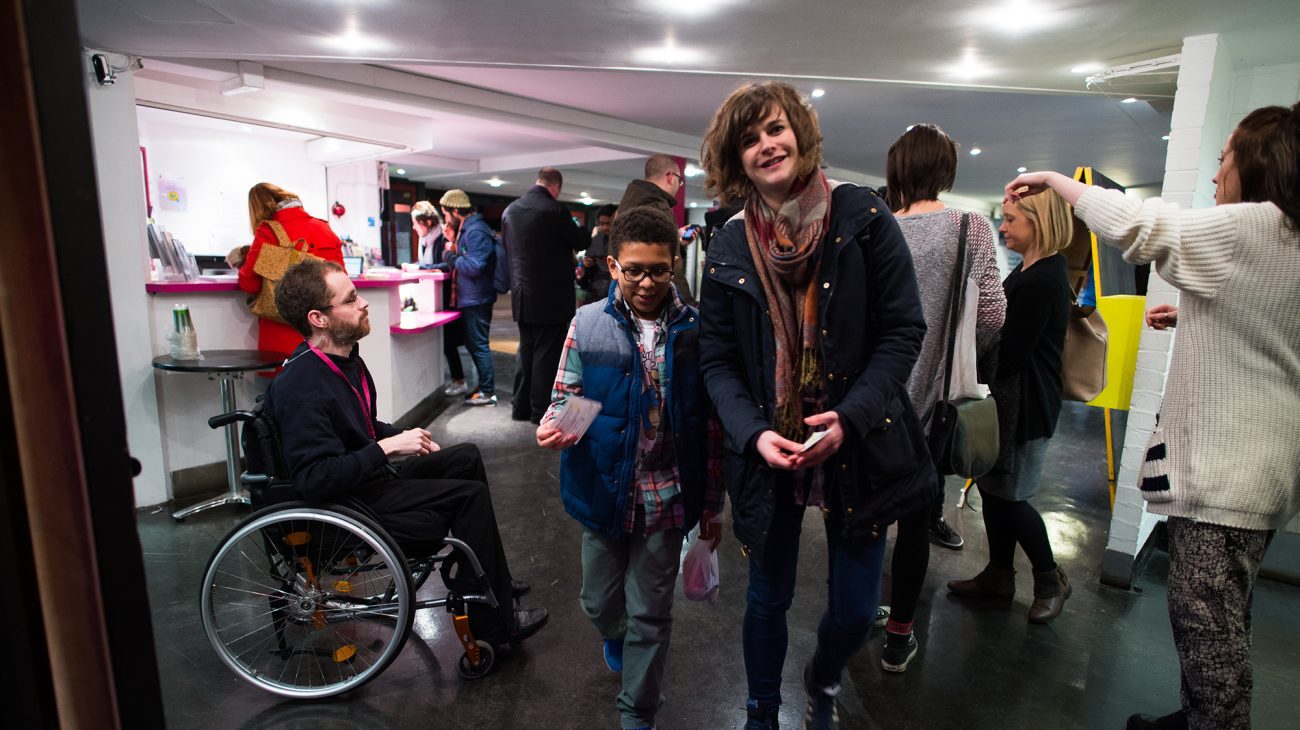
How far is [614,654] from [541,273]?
10.5 feet

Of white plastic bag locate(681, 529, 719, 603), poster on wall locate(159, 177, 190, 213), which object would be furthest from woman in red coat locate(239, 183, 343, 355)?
poster on wall locate(159, 177, 190, 213)

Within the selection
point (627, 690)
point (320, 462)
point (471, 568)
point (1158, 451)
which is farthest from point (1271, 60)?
point (320, 462)

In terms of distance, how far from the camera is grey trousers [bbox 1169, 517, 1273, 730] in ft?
4.70

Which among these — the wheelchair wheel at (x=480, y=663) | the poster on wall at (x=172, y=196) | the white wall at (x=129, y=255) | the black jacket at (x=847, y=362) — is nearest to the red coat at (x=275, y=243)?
the white wall at (x=129, y=255)

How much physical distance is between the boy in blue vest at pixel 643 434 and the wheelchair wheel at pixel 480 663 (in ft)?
1.82

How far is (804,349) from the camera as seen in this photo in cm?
146

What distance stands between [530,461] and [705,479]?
8.69 ft

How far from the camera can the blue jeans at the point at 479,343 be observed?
220 inches

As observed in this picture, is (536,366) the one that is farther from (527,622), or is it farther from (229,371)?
(527,622)

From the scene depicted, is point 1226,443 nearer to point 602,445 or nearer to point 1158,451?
point 1158,451

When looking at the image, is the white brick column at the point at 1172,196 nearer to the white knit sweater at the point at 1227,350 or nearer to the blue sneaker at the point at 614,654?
the white knit sweater at the point at 1227,350

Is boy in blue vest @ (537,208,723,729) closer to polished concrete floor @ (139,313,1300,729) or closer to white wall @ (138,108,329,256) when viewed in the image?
polished concrete floor @ (139,313,1300,729)

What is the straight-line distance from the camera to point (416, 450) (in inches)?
79.2

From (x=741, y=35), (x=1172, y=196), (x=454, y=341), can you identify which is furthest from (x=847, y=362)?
(x=454, y=341)
